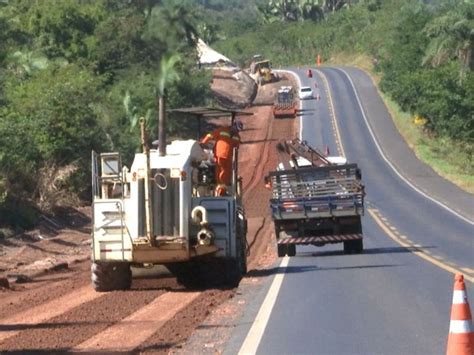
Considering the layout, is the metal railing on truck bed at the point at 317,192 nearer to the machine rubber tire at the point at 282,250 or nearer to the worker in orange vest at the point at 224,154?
the machine rubber tire at the point at 282,250

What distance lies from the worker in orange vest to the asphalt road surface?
87.7 inches

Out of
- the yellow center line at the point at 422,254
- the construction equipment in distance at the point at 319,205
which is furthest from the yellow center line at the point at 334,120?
the construction equipment in distance at the point at 319,205

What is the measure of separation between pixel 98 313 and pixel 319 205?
12822 millimetres

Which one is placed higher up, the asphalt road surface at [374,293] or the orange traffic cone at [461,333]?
the orange traffic cone at [461,333]

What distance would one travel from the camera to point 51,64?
243 feet

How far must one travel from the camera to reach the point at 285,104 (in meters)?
97.2

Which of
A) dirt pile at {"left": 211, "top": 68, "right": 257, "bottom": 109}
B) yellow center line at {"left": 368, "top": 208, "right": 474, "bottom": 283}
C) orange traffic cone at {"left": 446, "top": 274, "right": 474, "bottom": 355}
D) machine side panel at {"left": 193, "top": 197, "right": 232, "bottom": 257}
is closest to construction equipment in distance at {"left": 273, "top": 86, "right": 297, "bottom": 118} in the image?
dirt pile at {"left": 211, "top": 68, "right": 257, "bottom": 109}

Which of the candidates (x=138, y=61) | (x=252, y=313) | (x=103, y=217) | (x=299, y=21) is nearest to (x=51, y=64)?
(x=138, y=61)

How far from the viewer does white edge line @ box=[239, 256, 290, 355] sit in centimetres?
1438

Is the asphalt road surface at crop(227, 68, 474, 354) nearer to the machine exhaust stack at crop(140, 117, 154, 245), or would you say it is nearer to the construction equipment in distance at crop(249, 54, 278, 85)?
the machine exhaust stack at crop(140, 117, 154, 245)

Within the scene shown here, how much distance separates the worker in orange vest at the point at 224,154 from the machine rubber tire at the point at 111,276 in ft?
7.57

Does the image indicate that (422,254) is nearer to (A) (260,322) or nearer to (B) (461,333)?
(A) (260,322)

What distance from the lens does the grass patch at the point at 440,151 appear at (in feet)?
230

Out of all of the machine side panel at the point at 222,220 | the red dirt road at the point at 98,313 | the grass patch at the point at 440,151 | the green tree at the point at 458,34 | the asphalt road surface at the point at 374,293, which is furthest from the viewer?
the green tree at the point at 458,34
